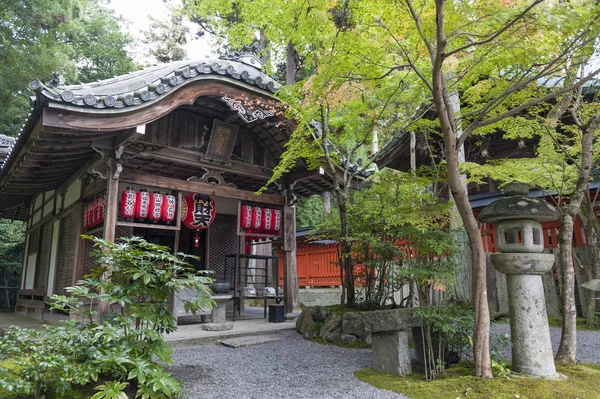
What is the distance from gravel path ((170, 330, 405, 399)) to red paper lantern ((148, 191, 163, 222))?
113 inches

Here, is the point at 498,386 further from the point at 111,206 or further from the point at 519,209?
the point at 111,206

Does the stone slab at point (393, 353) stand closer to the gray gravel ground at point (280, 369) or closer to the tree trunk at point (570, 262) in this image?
the gray gravel ground at point (280, 369)

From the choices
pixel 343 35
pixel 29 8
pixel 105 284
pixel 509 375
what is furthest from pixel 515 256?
pixel 29 8

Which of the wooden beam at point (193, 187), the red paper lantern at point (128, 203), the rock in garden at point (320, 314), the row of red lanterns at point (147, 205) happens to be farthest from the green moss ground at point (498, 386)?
the wooden beam at point (193, 187)

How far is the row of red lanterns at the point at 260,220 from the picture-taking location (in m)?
9.90

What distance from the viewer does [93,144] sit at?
765 cm

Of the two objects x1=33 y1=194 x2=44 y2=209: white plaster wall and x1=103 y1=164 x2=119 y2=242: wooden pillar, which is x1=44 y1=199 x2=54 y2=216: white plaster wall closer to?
x1=33 y1=194 x2=44 y2=209: white plaster wall

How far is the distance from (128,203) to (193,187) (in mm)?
1527

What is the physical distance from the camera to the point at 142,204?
27.3 feet

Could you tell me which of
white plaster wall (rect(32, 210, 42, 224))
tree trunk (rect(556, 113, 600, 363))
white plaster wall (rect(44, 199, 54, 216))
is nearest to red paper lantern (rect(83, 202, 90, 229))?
white plaster wall (rect(44, 199, 54, 216))

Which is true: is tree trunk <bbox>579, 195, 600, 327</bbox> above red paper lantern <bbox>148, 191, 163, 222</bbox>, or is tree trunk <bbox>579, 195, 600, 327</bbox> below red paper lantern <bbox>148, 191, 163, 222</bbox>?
below

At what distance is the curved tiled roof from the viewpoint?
6258mm

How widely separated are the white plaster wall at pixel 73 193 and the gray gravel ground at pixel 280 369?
5.15 meters

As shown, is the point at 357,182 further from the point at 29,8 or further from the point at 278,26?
the point at 29,8
